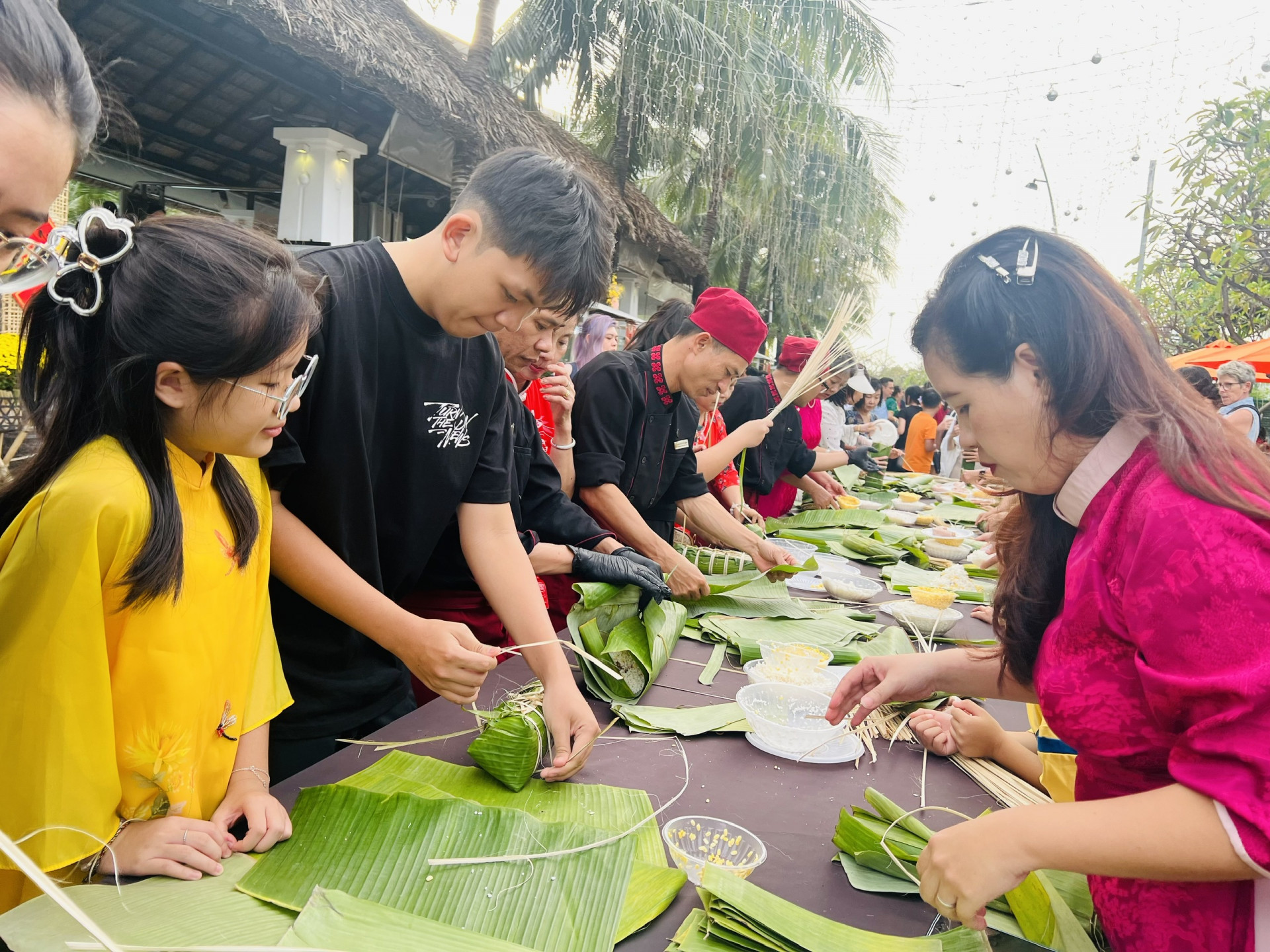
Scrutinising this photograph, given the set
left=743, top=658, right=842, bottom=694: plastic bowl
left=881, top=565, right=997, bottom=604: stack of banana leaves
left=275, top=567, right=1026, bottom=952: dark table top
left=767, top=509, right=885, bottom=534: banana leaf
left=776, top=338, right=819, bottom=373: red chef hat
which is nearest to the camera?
left=275, top=567, right=1026, bottom=952: dark table top

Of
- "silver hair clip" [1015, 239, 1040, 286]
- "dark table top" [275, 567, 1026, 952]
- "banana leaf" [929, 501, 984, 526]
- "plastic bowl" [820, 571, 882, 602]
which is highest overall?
"silver hair clip" [1015, 239, 1040, 286]

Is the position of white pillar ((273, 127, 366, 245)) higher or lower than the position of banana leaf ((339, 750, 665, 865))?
higher

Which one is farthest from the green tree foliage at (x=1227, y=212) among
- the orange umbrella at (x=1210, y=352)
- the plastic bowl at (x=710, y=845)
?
the plastic bowl at (x=710, y=845)

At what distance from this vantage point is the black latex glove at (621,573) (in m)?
2.19

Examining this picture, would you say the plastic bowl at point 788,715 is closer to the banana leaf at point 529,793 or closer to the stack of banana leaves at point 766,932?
the banana leaf at point 529,793

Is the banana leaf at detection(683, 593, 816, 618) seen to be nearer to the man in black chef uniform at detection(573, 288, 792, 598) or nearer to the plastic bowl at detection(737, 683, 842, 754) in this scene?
the man in black chef uniform at detection(573, 288, 792, 598)

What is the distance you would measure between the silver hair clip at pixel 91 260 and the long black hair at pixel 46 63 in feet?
0.67

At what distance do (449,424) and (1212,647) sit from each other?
135 centimetres

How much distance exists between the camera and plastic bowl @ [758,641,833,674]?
6.18 feet

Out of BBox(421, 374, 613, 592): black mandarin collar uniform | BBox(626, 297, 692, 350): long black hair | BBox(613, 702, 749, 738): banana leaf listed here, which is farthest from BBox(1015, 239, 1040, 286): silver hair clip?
BBox(626, 297, 692, 350): long black hair

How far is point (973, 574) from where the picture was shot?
359 cm

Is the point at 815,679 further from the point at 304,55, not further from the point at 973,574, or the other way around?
the point at 304,55

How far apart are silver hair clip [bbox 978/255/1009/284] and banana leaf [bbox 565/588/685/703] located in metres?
1.13

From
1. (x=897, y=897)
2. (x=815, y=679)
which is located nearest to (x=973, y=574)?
(x=815, y=679)
